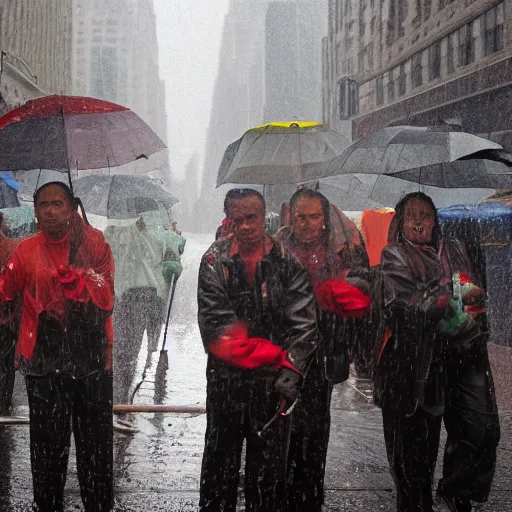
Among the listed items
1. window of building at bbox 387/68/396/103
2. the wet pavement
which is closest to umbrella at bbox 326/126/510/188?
the wet pavement

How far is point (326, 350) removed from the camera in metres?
4.44

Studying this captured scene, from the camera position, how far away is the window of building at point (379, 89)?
97.6 feet

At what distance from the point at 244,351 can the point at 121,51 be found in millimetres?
159298

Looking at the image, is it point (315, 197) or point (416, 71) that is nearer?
point (315, 197)

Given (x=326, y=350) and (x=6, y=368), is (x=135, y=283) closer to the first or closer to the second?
(x=6, y=368)

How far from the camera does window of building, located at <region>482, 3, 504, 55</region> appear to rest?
61.2 feet

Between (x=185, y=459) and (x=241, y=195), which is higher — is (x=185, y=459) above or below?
below

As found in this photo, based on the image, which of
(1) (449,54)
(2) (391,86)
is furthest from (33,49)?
(1) (449,54)

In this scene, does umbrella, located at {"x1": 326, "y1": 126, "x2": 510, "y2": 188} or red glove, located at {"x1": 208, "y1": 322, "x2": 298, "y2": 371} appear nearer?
red glove, located at {"x1": 208, "y1": 322, "x2": 298, "y2": 371}

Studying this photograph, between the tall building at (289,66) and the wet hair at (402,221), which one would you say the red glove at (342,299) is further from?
the tall building at (289,66)

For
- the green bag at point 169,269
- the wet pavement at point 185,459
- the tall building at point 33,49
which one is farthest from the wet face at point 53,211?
the tall building at point 33,49

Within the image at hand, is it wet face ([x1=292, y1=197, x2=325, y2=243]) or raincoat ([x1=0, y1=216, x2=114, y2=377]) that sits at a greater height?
wet face ([x1=292, y1=197, x2=325, y2=243])

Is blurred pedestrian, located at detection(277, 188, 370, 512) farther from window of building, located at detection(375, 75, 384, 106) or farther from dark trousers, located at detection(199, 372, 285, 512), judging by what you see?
window of building, located at detection(375, 75, 384, 106)

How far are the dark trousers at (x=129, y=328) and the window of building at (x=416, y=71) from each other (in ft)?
60.1
